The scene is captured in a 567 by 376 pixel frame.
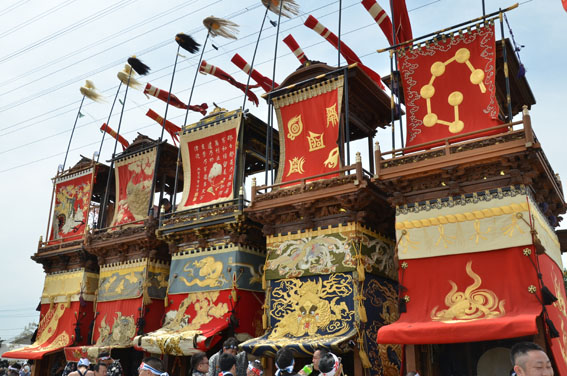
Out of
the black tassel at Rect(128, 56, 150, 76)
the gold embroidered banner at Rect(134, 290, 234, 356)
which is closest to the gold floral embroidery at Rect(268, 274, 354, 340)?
the gold embroidered banner at Rect(134, 290, 234, 356)

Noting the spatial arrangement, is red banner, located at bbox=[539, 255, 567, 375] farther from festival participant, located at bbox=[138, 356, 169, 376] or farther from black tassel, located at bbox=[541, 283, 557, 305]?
festival participant, located at bbox=[138, 356, 169, 376]

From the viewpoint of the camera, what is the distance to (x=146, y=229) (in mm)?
18219

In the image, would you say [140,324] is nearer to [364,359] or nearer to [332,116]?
[364,359]

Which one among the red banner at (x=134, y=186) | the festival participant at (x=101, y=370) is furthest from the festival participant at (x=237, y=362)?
the red banner at (x=134, y=186)

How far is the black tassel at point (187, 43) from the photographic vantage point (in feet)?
65.1

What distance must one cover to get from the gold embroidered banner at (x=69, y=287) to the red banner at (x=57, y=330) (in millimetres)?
286

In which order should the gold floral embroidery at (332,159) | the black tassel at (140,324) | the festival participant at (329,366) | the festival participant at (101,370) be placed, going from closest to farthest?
the festival participant at (329,366) < the festival participant at (101,370) < the gold floral embroidery at (332,159) < the black tassel at (140,324)

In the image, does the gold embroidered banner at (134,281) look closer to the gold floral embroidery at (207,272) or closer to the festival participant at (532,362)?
the gold floral embroidery at (207,272)

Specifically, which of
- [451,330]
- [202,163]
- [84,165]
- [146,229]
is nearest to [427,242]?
[451,330]

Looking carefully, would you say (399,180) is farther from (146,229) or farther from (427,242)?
(146,229)

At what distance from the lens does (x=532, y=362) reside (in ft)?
12.3

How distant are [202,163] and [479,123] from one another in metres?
9.73

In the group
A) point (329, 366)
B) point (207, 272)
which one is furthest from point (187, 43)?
point (329, 366)

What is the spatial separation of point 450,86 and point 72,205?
17.2 metres
